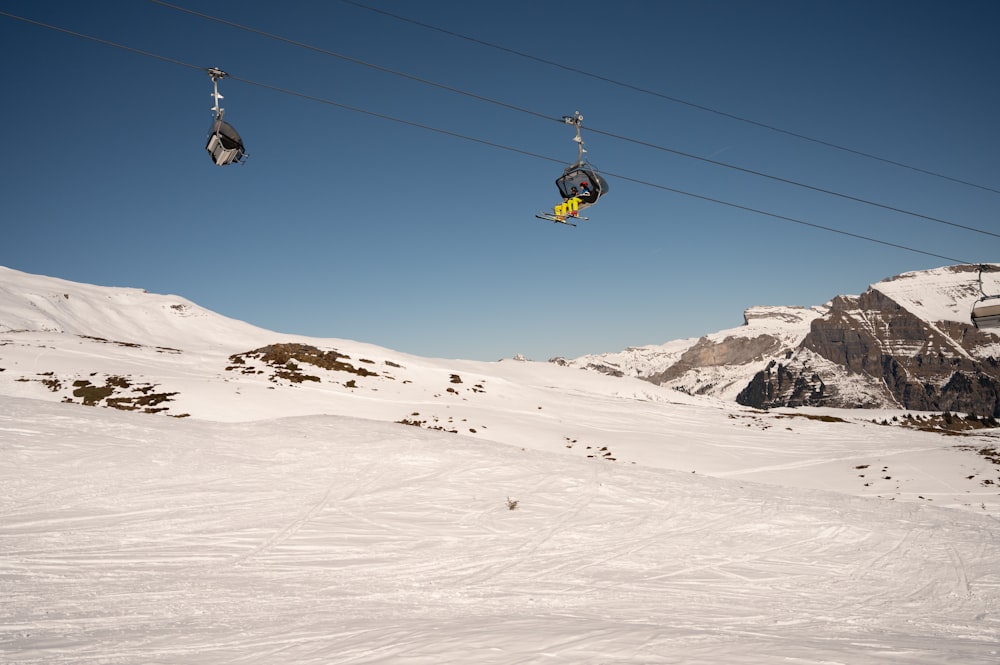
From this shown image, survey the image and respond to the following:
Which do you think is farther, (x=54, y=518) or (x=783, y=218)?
(x=783, y=218)

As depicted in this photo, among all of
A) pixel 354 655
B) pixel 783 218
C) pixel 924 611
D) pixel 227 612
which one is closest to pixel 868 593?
pixel 924 611

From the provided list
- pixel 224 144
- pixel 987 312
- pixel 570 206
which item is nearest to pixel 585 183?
pixel 570 206

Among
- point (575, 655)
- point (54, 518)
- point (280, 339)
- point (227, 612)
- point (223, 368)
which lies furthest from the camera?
point (280, 339)

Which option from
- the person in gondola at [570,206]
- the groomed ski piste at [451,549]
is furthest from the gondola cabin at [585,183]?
the groomed ski piste at [451,549]

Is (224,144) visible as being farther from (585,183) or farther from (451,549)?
(451,549)

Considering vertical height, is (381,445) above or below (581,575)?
above

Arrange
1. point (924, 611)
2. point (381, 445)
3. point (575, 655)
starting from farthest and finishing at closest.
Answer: point (381, 445) < point (924, 611) < point (575, 655)

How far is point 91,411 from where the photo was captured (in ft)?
65.5

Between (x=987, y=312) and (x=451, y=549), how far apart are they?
789 inches

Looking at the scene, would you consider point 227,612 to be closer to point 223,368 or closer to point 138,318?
point 223,368

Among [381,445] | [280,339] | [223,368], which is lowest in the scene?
[381,445]

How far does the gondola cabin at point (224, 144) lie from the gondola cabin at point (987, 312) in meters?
24.1

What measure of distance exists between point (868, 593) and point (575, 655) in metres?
7.90

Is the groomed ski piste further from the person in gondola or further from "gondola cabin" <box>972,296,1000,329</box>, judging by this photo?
the person in gondola
